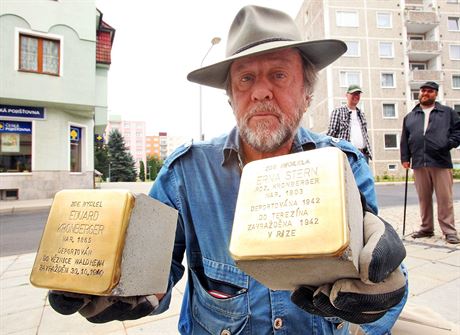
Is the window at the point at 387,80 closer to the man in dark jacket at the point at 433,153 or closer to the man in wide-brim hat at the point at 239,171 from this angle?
the man in dark jacket at the point at 433,153

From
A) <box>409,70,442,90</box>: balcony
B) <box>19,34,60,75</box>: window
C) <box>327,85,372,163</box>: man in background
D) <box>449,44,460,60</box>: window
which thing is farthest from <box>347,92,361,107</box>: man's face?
<box>449,44,460,60</box>: window

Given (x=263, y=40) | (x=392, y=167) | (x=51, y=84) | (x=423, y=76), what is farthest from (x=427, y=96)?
(x=423, y=76)

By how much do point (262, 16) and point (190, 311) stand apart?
51.2 inches

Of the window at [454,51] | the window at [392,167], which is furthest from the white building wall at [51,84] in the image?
the window at [454,51]

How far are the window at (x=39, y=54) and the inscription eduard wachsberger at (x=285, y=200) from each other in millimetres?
13485

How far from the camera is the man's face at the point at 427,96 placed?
13.1 feet

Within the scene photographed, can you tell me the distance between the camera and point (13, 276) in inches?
131

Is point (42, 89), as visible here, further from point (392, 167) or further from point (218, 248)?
point (392, 167)

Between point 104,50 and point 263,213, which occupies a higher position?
point 104,50

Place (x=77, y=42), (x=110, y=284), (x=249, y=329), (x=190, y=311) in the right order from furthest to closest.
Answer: (x=77, y=42) < (x=190, y=311) < (x=249, y=329) < (x=110, y=284)

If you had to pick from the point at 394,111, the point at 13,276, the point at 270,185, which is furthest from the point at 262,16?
the point at 394,111

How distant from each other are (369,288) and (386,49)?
30.8 m

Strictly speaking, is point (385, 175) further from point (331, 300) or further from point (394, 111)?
point (331, 300)

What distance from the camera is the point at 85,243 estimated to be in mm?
868
